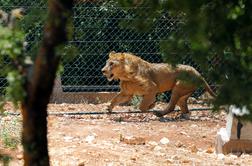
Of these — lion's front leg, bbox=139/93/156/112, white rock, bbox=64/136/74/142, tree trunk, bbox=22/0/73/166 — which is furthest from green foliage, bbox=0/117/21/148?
tree trunk, bbox=22/0/73/166

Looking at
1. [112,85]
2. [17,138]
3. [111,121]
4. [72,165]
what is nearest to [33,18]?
[72,165]

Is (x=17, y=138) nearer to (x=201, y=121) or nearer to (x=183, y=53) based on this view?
(x=201, y=121)

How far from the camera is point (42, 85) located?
121 inches

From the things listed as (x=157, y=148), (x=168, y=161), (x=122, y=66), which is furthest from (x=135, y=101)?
(x=168, y=161)

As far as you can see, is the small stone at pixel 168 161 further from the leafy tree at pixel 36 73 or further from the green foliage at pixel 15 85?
the green foliage at pixel 15 85

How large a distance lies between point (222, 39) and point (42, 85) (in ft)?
2.67

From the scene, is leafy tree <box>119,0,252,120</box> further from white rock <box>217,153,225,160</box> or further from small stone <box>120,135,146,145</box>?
small stone <box>120,135,146,145</box>

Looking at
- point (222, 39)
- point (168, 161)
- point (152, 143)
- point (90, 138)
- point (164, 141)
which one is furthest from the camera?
point (164, 141)

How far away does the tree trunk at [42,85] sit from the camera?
2.90m

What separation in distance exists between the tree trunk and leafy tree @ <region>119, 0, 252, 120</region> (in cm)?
41

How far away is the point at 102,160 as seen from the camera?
21.8 ft

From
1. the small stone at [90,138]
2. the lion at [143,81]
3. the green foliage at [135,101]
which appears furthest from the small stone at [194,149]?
the green foliage at [135,101]

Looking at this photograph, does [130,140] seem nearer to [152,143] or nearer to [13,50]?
[152,143]

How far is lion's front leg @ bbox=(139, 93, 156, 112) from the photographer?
10109 millimetres
